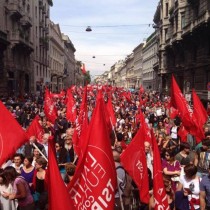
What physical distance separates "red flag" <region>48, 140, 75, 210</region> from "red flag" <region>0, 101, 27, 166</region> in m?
1.29

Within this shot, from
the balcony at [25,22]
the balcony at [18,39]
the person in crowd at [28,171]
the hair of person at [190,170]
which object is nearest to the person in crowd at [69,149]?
the person in crowd at [28,171]

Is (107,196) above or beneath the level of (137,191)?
above

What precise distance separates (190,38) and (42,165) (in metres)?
30.7

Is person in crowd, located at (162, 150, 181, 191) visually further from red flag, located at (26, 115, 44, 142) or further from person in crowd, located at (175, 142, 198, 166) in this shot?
red flag, located at (26, 115, 44, 142)

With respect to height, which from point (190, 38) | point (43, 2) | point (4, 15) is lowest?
point (190, 38)

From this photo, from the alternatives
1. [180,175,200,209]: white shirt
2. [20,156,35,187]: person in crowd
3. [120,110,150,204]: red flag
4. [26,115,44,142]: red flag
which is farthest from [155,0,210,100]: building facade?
[180,175,200,209]: white shirt

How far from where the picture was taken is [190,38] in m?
35.8

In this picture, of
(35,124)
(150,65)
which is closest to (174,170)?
(35,124)

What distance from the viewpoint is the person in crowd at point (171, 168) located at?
731cm

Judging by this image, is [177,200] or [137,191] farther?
[137,191]

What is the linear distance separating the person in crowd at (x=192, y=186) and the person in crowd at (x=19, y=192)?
7.59ft

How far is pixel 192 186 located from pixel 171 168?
127 centimetres

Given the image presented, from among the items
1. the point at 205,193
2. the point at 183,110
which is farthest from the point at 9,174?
the point at 183,110

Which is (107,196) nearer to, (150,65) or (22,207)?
(22,207)
